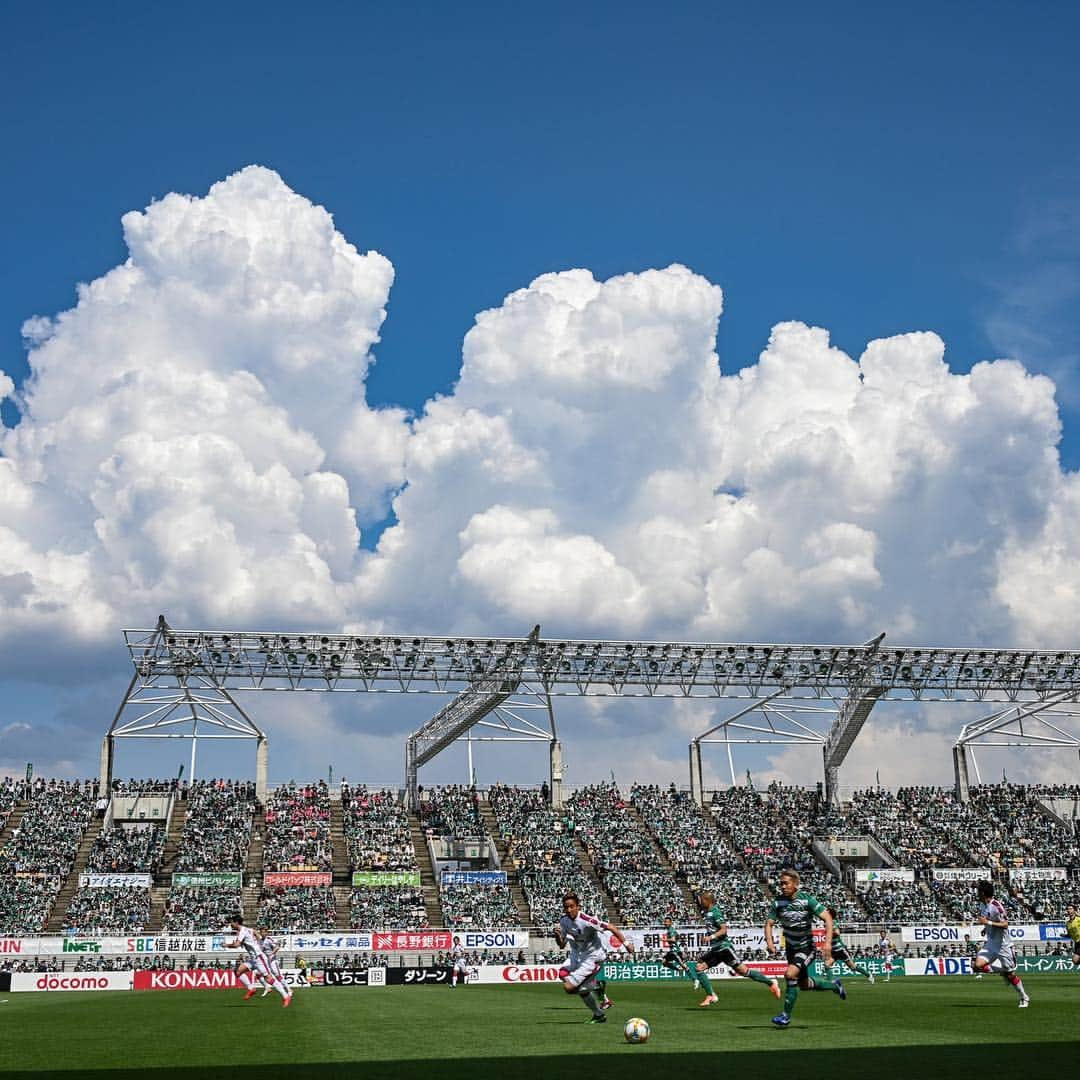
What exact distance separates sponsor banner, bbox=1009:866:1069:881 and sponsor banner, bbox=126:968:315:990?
3884 centimetres

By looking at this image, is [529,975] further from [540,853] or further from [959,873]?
[959,873]

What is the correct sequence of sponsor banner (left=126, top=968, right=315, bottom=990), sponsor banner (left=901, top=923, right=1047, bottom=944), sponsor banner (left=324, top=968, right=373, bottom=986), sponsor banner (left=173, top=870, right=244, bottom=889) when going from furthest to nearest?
sponsor banner (left=173, top=870, right=244, bottom=889) → sponsor banner (left=901, top=923, right=1047, bottom=944) → sponsor banner (left=324, top=968, right=373, bottom=986) → sponsor banner (left=126, top=968, right=315, bottom=990)

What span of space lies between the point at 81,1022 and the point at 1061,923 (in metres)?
51.4

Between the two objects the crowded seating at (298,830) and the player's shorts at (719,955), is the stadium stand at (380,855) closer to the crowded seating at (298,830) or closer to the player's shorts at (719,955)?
the crowded seating at (298,830)

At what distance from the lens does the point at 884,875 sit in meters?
68.5

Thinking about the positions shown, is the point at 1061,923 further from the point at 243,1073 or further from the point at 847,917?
the point at 243,1073

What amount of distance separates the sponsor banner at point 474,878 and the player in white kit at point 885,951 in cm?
1845

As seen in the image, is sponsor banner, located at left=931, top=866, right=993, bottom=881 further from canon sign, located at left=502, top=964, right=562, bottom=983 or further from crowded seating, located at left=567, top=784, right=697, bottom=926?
canon sign, located at left=502, top=964, right=562, bottom=983

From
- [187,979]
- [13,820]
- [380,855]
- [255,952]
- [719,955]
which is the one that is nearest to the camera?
→ [719,955]

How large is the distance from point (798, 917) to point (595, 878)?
162ft

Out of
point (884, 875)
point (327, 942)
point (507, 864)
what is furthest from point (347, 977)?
point (884, 875)

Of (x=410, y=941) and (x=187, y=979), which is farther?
(x=410, y=941)

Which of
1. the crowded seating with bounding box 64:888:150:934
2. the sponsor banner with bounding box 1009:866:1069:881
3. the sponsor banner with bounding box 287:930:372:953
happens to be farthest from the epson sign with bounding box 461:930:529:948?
the sponsor banner with bounding box 1009:866:1069:881

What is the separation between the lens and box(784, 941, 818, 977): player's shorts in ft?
61.0
